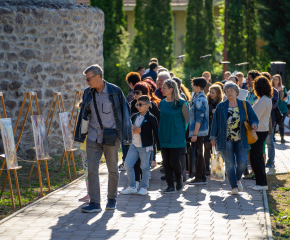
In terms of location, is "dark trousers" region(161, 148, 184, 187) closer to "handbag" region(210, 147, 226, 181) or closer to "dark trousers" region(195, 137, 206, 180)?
"handbag" region(210, 147, 226, 181)

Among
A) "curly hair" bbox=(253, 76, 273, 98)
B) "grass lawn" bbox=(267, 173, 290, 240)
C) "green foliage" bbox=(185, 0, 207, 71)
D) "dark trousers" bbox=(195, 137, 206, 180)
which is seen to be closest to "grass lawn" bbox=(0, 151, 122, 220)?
"dark trousers" bbox=(195, 137, 206, 180)

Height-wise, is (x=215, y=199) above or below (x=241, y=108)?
below

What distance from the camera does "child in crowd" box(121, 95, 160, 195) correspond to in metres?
7.45

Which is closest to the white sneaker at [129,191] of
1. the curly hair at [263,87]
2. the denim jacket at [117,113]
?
the denim jacket at [117,113]

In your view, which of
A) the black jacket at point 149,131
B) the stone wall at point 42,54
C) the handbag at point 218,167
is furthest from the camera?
the stone wall at point 42,54

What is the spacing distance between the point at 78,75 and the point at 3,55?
1815 millimetres

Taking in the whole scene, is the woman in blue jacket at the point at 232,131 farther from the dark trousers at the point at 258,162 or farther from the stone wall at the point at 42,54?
the stone wall at the point at 42,54

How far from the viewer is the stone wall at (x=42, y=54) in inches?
396

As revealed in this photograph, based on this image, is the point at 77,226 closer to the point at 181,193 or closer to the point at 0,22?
the point at 181,193

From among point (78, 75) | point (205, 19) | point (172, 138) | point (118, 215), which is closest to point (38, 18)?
point (78, 75)

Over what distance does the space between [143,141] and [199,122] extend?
110cm

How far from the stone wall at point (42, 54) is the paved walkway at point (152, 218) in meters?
3.17

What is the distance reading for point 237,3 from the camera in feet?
84.8

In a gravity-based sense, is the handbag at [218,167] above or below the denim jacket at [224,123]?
below
